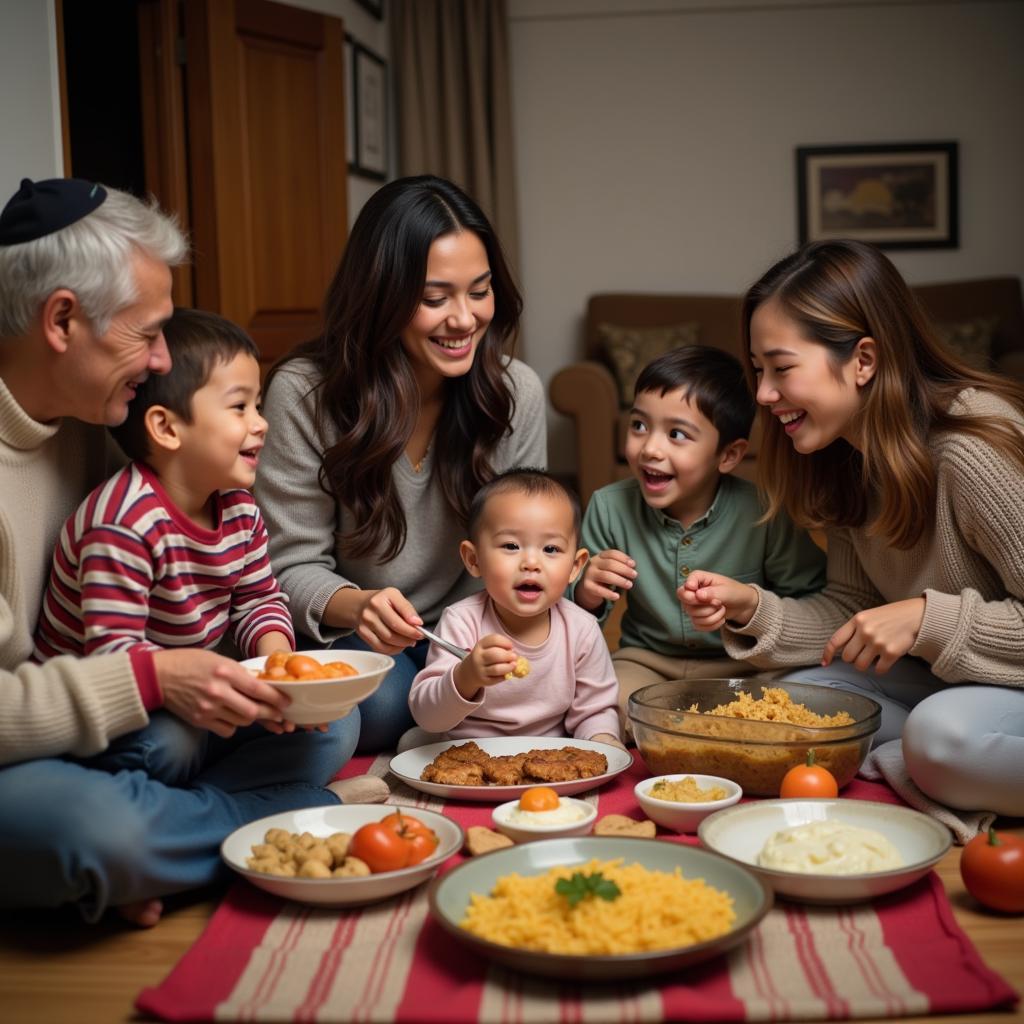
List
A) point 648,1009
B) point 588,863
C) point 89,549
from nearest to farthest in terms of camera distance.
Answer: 1. point 648,1009
2. point 588,863
3. point 89,549

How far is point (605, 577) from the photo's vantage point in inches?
97.6

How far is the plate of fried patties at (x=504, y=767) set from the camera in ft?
6.88

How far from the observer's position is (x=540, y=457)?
2707mm

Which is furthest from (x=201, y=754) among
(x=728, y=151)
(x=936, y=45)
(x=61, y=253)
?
(x=936, y=45)

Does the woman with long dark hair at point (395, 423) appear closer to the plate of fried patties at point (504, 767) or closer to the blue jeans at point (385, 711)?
the blue jeans at point (385, 711)

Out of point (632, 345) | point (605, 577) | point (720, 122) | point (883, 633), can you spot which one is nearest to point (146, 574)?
point (605, 577)

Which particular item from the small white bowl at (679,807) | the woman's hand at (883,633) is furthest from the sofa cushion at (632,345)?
the small white bowl at (679,807)

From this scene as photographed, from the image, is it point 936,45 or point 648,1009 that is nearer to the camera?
point 648,1009

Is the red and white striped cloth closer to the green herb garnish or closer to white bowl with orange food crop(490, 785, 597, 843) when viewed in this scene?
the green herb garnish

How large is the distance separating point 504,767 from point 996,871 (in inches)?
32.6

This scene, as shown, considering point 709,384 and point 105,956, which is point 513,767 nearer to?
point 105,956

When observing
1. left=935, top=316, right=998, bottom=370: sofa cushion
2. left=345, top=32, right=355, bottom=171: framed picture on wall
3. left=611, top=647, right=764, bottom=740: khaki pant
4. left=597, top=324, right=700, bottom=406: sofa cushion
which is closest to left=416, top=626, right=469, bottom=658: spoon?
left=611, top=647, right=764, bottom=740: khaki pant

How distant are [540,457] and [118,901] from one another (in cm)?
136

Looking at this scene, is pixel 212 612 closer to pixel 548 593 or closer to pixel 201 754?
pixel 201 754
